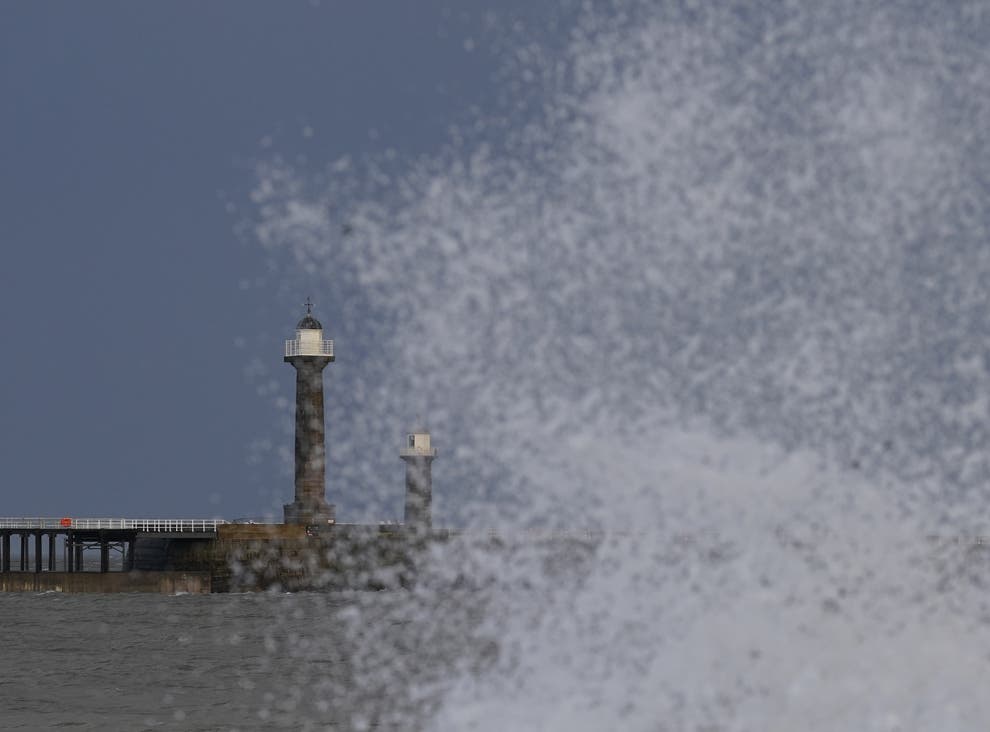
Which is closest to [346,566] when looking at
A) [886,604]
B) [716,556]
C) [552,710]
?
[716,556]

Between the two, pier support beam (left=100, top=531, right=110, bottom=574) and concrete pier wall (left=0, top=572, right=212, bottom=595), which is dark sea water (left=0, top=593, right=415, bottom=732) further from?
pier support beam (left=100, top=531, right=110, bottom=574)

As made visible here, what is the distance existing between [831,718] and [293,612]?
3454 cm

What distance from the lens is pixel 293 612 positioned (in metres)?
57.3

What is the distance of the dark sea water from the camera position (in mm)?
29328

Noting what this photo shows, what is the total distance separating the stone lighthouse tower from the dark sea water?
12.8 meters

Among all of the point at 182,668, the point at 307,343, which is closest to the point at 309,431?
the point at 307,343

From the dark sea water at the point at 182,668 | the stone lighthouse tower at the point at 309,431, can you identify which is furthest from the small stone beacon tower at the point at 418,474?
the dark sea water at the point at 182,668

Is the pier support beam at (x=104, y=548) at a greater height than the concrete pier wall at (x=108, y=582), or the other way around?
the pier support beam at (x=104, y=548)

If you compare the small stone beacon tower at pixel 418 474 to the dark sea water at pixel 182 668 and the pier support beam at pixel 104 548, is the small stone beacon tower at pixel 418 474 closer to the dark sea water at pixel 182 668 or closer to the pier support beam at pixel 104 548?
the pier support beam at pixel 104 548

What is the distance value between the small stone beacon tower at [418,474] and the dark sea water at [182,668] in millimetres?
27612

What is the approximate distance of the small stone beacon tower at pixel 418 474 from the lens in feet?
297

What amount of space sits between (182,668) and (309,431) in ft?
126

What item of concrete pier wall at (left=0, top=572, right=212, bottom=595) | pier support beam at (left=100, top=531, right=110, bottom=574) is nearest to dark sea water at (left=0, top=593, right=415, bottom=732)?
concrete pier wall at (left=0, top=572, right=212, bottom=595)

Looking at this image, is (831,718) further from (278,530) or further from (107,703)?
(278,530)
